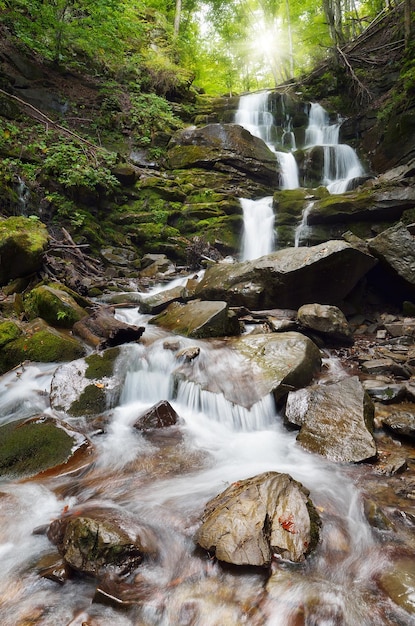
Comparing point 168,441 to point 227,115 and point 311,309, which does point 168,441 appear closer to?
point 311,309

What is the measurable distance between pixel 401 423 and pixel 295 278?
12.0 ft

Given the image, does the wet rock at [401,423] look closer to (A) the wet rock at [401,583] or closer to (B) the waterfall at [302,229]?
(A) the wet rock at [401,583]

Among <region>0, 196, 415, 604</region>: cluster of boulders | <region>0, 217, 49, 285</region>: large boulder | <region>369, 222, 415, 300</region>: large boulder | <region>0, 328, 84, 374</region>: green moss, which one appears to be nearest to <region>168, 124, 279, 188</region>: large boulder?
<region>0, 196, 415, 604</region>: cluster of boulders

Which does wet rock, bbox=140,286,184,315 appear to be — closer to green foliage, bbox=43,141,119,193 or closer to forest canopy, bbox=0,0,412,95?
green foliage, bbox=43,141,119,193

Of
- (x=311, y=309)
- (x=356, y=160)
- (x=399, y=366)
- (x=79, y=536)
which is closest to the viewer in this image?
(x=79, y=536)

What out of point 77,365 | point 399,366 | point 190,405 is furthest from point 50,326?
point 399,366

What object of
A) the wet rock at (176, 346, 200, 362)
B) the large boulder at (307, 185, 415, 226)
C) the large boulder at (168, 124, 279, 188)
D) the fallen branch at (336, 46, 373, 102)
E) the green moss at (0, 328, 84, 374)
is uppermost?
the fallen branch at (336, 46, 373, 102)

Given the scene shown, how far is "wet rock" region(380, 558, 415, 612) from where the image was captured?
78.6 inches

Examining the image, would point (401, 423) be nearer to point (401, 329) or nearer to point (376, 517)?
point (376, 517)

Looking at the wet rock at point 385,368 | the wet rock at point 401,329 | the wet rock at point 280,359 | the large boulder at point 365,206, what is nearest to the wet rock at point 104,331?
the wet rock at point 280,359

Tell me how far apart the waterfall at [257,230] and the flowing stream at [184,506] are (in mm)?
6636

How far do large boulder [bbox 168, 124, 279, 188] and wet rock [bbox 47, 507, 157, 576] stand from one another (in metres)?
13.8

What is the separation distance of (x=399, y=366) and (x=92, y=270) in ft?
25.3

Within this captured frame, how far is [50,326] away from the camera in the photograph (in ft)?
18.5
